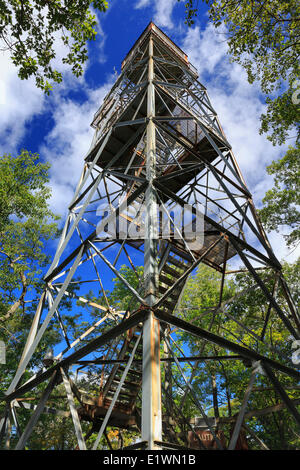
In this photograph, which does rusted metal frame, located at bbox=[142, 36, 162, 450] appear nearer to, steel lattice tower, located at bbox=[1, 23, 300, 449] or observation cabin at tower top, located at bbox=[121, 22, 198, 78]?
steel lattice tower, located at bbox=[1, 23, 300, 449]

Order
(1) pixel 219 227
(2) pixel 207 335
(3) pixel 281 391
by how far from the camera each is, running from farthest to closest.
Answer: (1) pixel 219 227 < (3) pixel 281 391 < (2) pixel 207 335

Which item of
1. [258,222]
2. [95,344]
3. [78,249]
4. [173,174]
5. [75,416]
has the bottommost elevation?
[75,416]

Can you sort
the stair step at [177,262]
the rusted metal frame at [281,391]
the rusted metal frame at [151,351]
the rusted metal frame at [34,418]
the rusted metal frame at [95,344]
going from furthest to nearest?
the stair step at [177,262] < the rusted metal frame at [34,418] < the rusted metal frame at [281,391] < the rusted metal frame at [95,344] < the rusted metal frame at [151,351]

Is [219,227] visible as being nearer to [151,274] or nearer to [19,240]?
[151,274]

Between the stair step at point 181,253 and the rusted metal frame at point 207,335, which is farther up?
the stair step at point 181,253

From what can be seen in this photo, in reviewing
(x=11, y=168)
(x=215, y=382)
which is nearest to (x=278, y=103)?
(x=11, y=168)

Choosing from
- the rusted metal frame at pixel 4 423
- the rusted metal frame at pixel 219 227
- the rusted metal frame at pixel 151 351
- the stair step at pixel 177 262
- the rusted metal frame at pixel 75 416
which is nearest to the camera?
the rusted metal frame at pixel 151 351

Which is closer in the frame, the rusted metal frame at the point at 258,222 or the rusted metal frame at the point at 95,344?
the rusted metal frame at the point at 95,344

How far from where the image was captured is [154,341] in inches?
159

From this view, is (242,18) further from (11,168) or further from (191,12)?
(11,168)

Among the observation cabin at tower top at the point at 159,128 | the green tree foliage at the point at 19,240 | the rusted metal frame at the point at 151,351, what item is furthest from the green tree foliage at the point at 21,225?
the rusted metal frame at the point at 151,351

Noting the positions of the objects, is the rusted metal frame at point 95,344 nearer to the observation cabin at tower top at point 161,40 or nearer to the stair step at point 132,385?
the stair step at point 132,385

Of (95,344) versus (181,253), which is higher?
(181,253)

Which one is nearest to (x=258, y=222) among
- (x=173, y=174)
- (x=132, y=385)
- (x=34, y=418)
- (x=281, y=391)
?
(x=173, y=174)
